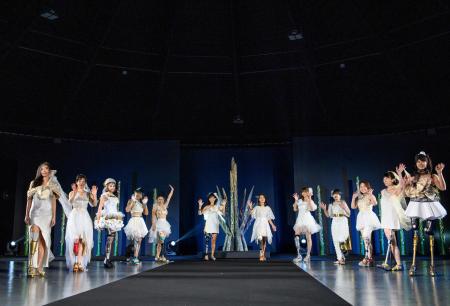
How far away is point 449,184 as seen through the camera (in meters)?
11.5

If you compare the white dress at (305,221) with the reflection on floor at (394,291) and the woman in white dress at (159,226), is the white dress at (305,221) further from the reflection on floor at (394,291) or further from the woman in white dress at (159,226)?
the reflection on floor at (394,291)

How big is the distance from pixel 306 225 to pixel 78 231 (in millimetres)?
4655

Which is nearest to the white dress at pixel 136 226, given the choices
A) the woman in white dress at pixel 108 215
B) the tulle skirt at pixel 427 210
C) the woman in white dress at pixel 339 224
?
the woman in white dress at pixel 108 215

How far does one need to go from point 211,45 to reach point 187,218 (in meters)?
5.73

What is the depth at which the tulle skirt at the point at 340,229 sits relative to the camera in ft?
25.7

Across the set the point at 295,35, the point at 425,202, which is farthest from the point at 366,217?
the point at 295,35

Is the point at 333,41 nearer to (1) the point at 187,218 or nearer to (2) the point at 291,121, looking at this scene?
(2) the point at 291,121

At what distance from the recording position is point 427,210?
518 centimetres

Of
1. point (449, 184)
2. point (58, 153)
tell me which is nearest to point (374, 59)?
point (449, 184)

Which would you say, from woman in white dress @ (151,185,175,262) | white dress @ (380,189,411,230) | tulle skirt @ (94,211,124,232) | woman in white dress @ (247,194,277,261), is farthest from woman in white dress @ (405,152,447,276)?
woman in white dress @ (151,185,175,262)

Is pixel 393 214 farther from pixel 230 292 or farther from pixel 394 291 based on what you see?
pixel 230 292

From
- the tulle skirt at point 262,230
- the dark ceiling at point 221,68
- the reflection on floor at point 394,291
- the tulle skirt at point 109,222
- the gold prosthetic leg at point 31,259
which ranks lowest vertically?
the reflection on floor at point 394,291

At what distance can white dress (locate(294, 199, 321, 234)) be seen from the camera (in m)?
8.93

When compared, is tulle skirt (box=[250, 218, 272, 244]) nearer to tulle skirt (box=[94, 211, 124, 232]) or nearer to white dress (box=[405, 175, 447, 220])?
tulle skirt (box=[94, 211, 124, 232])
